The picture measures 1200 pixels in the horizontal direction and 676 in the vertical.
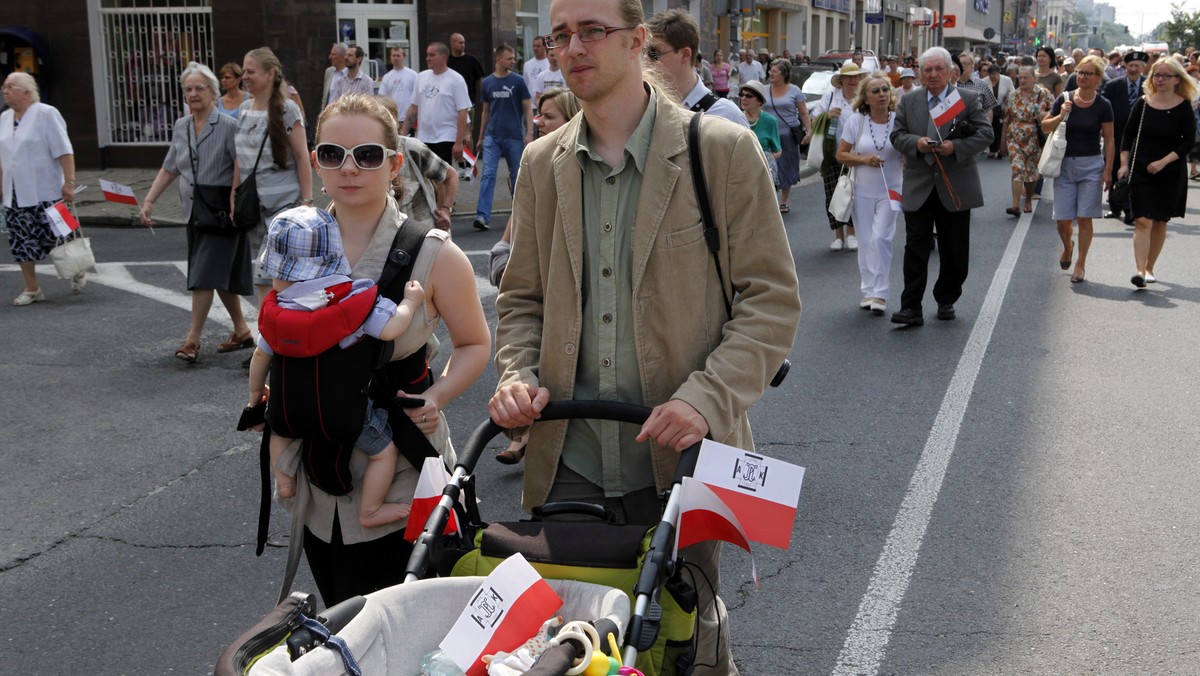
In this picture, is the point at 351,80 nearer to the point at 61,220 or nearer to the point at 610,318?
the point at 61,220

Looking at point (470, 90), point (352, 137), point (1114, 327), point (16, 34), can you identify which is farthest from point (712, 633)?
point (16, 34)

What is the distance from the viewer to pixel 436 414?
3389 millimetres

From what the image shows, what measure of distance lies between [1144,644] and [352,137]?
3064 millimetres

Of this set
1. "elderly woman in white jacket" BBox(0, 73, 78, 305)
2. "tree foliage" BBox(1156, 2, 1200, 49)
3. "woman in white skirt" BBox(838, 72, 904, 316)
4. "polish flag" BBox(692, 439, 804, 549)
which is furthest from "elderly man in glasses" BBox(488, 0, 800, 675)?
"tree foliage" BBox(1156, 2, 1200, 49)

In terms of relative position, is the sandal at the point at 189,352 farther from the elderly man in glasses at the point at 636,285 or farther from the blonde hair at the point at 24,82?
the elderly man in glasses at the point at 636,285

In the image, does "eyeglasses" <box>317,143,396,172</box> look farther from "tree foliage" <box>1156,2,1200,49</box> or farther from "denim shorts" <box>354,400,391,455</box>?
"tree foliage" <box>1156,2,1200,49</box>

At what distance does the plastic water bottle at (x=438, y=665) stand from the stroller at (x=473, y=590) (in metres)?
0.03

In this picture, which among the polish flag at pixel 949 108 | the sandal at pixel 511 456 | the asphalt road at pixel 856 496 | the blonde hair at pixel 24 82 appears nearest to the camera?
the asphalt road at pixel 856 496

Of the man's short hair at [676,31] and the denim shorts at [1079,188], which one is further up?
the man's short hair at [676,31]

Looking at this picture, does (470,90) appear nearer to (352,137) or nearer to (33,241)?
(33,241)

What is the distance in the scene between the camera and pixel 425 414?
3340 mm

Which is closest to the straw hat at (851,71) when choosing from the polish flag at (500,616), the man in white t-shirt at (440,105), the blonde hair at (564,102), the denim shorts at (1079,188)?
the denim shorts at (1079,188)

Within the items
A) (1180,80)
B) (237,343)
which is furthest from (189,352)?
(1180,80)

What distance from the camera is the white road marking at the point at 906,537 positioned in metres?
4.22
